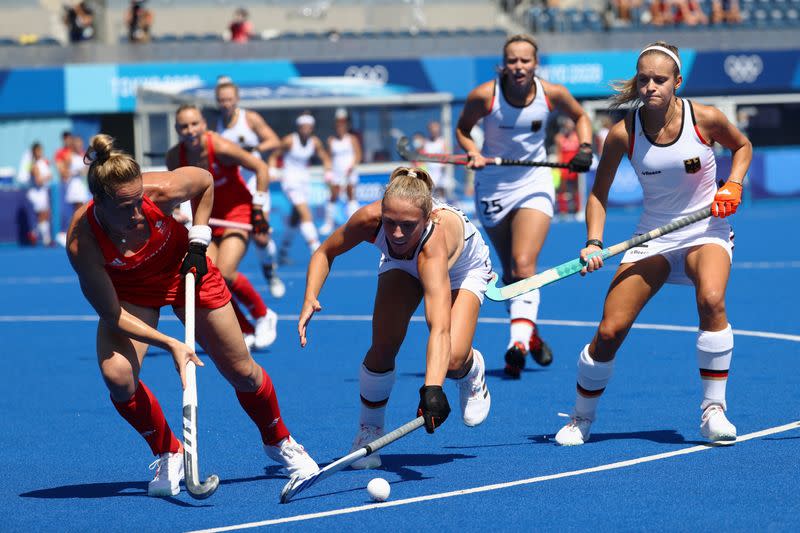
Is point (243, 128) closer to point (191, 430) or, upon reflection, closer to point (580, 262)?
point (580, 262)

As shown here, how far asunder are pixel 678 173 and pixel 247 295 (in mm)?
4070

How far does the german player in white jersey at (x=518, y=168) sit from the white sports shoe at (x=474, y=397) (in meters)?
1.96

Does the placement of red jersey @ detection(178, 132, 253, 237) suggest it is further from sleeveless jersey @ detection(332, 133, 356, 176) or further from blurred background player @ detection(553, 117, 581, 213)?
blurred background player @ detection(553, 117, 581, 213)

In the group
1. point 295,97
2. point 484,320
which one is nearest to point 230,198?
point 484,320

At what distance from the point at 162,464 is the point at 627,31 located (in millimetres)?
23702

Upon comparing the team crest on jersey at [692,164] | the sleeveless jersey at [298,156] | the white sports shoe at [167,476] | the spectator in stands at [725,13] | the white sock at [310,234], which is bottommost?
the white sock at [310,234]

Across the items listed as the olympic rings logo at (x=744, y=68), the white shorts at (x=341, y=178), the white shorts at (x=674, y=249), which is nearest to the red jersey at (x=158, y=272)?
the white shorts at (x=674, y=249)

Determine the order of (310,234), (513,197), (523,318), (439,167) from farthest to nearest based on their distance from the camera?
(439,167) → (310,234) → (513,197) → (523,318)

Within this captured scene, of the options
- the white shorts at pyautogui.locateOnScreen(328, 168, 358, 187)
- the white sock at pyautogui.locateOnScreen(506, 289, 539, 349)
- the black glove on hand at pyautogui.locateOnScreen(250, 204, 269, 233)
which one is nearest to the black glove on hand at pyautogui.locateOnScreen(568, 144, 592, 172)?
the white sock at pyautogui.locateOnScreen(506, 289, 539, 349)

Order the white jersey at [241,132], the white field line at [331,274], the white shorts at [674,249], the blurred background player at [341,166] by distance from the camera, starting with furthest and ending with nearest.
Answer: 1. the blurred background player at [341,166]
2. the white field line at [331,274]
3. the white jersey at [241,132]
4. the white shorts at [674,249]

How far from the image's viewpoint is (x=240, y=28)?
25.2 m

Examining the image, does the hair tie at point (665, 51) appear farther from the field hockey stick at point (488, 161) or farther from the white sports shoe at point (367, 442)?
the field hockey stick at point (488, 161)

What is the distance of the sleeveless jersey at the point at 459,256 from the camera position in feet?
18.4

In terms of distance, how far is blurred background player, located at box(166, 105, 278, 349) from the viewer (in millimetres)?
8633
